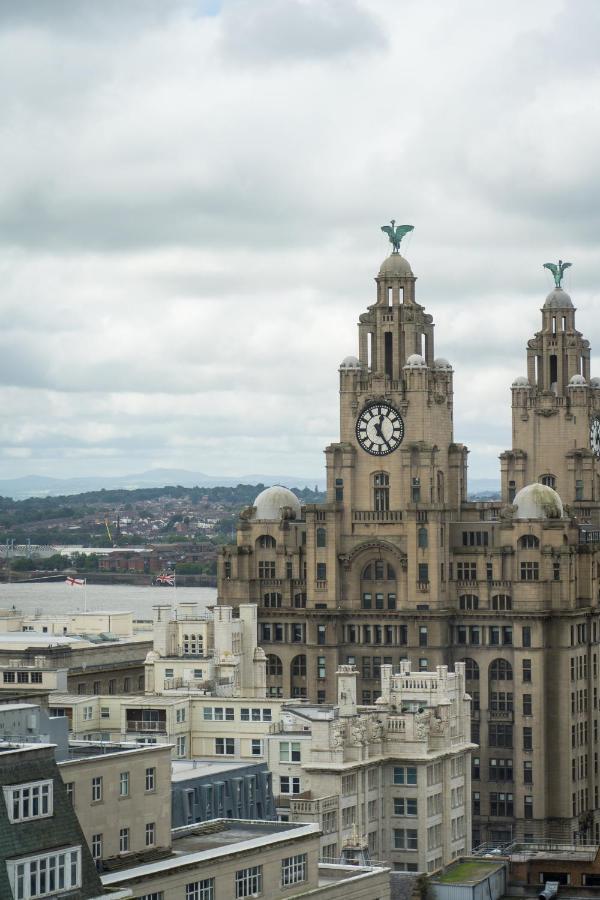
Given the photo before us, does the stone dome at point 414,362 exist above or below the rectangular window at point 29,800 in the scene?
Result: above

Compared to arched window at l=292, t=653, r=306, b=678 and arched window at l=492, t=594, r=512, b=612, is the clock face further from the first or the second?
arched window at l=292, t=653, r=306, b=678

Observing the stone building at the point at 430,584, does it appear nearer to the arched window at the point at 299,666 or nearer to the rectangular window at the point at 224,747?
the arched window at the point at 299,666

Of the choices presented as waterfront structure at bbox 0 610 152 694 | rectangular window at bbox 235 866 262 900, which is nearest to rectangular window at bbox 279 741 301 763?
waterfront structure at bbox 0 610 152 694

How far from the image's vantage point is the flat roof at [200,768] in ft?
405

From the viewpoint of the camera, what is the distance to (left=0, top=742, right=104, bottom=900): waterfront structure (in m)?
81.2

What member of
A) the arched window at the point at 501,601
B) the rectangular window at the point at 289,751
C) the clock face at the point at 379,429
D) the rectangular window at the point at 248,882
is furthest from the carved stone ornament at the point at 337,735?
the clock face at the point at 379,429

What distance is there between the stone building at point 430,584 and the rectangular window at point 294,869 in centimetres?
8983

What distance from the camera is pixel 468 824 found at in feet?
511

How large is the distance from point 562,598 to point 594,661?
881 cm

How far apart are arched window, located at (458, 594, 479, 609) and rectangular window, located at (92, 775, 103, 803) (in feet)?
327

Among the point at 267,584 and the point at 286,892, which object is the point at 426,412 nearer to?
the point at 267,584

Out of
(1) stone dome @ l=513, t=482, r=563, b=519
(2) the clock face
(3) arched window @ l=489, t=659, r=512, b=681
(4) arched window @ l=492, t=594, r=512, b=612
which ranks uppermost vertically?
(2) the clock face

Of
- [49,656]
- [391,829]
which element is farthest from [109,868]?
[49,656]

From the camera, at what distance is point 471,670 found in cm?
18950
